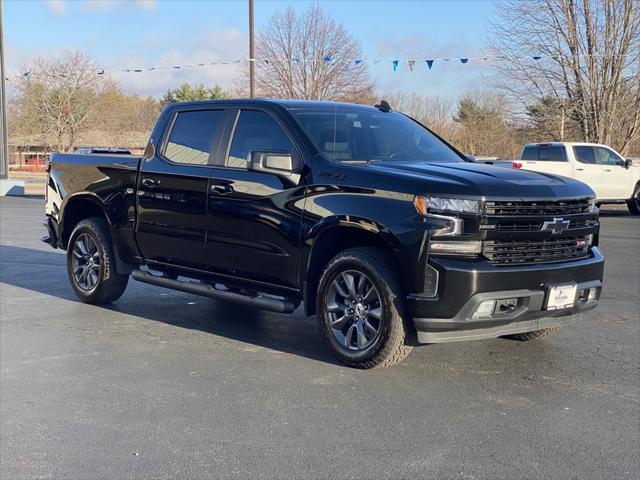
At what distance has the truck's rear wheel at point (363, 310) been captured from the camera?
16.6ft

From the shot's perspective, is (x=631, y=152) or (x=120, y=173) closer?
(x=120, y=173)

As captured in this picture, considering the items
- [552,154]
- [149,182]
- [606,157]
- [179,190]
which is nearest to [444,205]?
[179,190]

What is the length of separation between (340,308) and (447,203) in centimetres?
114

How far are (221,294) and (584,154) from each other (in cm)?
1577

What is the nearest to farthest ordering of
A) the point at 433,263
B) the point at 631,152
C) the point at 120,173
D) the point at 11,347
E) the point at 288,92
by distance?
the point at 433,263, the point at 11,347, the point at 120,173, the point at 631,152, the point at 288,92

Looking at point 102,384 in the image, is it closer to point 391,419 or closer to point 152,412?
point 152,412

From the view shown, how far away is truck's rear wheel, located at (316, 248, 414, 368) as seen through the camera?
506 cm

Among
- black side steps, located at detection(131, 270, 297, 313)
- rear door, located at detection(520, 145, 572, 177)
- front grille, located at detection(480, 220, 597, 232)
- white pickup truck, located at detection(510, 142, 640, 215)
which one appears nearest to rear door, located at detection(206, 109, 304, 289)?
black side steps, located at detection(131, 270, 297, 313)

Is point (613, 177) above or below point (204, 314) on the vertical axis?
above

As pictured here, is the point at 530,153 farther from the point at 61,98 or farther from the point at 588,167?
the point at 61,98

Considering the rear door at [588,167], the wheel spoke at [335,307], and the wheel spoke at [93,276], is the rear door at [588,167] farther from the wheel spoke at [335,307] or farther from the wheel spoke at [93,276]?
the wheel spoke at [335,307]

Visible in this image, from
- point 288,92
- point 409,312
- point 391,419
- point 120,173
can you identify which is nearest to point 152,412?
point 391,419

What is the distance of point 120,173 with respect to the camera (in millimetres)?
7172

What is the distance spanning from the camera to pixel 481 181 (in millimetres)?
5012
